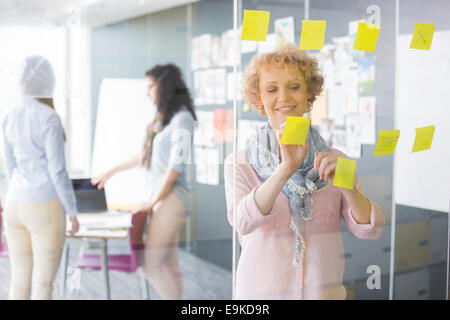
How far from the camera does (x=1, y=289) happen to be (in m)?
2.13

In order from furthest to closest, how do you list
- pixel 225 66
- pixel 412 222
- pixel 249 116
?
pixel 412 222, pixel 225 66, pixel 249 116

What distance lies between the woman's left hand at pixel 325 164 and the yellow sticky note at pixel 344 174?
0.6 inches

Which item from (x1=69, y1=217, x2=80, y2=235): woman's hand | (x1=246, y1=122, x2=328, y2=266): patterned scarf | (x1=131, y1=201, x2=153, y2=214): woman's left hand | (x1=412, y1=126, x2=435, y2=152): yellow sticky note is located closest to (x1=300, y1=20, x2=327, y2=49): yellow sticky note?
(x1=246, y1=122, x2=328, y2=266): patterned scarf

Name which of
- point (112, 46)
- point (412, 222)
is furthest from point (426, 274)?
point (112, 46)

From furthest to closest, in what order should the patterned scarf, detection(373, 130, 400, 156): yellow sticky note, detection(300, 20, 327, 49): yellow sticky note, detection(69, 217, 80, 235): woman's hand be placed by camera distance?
detection(373, 130, 400, 156): yellow sticky note, detection(69, 217, 80, 235): woman's hand, detection(300, 20, 327, 49): yellow sticky note, the patterned scarf

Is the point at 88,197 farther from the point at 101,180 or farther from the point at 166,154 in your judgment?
the point at 166,154

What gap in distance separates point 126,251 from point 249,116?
813 mm

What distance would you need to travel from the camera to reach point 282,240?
6.30 feet

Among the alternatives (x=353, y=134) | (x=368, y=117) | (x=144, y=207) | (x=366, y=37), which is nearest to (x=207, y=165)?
(x=144, y=207)

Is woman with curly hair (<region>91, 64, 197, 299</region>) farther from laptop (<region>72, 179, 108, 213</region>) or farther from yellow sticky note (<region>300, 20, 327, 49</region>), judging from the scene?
yellow sticky note (<region>300, 20, 327, 49</region>)

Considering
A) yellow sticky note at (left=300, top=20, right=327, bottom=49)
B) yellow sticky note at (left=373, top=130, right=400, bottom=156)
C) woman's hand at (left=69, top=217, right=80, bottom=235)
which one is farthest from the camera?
yellow sticky note at (left=373, top=130, right=400, bottom=156)

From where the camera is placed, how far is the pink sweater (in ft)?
6.28

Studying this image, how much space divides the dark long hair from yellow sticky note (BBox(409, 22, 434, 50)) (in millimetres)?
1052
